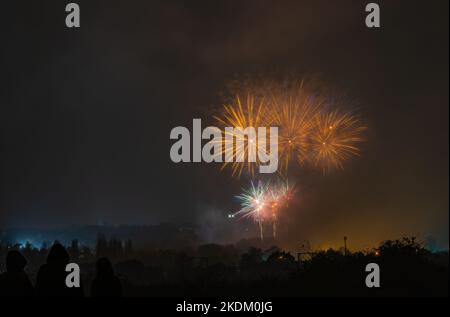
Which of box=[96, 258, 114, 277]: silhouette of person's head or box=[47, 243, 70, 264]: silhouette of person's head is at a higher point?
box=[47, 243, 70, 264]: silhouette of person's head

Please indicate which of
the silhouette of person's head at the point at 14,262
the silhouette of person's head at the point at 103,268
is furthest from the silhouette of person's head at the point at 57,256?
the silhouette of person's head at the point at 103,268

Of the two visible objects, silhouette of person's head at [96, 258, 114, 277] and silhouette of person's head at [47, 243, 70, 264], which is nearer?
silhouette of person's head at [96, 258, 114, 277]

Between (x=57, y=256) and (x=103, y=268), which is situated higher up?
(x=57, y=256)

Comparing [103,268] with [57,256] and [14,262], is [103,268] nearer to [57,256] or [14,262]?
[57,256]

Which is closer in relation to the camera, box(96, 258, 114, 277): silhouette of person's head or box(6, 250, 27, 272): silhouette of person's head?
box(96, 258, 114, 277): silhouette of person's head

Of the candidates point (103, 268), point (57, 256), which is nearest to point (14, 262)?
point (57, 256)

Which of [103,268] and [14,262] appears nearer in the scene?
[103,268]

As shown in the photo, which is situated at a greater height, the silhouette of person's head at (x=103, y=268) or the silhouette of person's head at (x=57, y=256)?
the silhouette of person's head at (x=57, y=256)

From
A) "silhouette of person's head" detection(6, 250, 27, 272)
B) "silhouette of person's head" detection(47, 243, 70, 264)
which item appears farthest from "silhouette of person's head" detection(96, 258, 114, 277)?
"silhouette of person's head" detection(6, 250, 27, 272)

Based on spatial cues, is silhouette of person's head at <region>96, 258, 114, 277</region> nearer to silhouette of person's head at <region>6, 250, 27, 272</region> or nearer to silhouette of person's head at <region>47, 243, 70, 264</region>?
silhouette of person's head at <region>47, 243, 70, 264</region>

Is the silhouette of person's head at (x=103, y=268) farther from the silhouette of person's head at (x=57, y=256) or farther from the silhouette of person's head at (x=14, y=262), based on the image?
the silhouette of person's head at (x=14, y=262)
